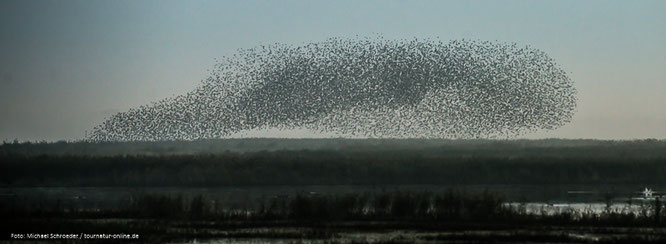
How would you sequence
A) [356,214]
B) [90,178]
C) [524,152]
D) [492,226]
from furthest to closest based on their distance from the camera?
[524,152], [90,178], [356,214], [492,226]

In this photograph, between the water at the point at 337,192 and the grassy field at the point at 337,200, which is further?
the water at the point at 337,192

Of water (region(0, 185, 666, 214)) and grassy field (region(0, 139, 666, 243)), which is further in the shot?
water (region(0, 185, 666, 214))

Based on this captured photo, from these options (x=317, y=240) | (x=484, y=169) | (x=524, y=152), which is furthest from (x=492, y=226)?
(x=524, y=152)

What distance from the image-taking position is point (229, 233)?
33.3 m

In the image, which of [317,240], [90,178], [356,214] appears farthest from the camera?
[90,178]

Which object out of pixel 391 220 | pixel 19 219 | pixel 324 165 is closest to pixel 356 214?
pixel 391 220

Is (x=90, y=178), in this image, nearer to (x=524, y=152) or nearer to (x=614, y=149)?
(x=524, y=152)

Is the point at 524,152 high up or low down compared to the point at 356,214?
up

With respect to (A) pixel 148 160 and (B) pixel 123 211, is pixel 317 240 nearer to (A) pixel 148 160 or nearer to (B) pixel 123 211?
(B) pixel 123 211

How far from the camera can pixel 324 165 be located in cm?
6306

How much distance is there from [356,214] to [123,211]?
7698 mm

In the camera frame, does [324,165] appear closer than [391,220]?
No

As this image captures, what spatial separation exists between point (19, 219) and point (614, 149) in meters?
55.2

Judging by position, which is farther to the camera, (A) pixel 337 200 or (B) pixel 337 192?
(B) pixel 337 192
